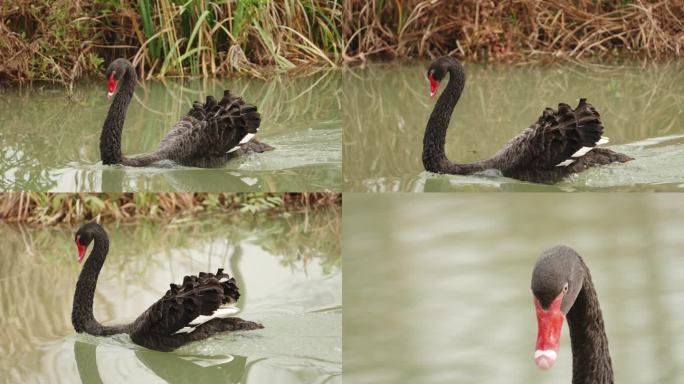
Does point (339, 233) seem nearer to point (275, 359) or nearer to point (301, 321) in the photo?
point (301, 321)

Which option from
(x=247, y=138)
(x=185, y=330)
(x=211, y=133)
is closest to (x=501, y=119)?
(x=247, y=138)

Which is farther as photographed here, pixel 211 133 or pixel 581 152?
pixel 211 133

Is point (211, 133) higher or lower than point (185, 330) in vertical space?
higher

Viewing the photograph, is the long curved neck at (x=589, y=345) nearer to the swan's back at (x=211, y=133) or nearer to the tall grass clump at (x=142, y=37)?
the swan's back at (x=211, y=133)

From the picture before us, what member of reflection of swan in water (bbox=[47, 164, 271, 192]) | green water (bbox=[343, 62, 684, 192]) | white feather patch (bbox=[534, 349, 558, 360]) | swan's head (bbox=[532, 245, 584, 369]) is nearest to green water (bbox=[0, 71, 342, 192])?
reflection of swan in water (bbox=[47, 164, 271, 192])

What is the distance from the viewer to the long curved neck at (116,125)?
296 cm

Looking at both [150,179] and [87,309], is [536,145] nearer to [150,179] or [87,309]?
[150,179]

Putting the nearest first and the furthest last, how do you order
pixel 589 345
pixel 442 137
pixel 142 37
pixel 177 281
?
pixel 589 345 < pixel 442 137 < pixel 177 281 < pixel 142 37

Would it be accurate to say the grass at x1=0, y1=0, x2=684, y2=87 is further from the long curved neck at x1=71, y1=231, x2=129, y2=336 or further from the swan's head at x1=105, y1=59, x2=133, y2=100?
the long curved neck at x1=71, y1=231, x2=129, y2=336

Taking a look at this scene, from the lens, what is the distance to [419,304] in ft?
9.57

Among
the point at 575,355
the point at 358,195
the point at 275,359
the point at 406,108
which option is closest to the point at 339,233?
the point at 358,195

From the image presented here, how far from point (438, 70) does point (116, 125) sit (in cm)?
98

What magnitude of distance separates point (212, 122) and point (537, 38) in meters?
2.63

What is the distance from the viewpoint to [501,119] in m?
3.78
